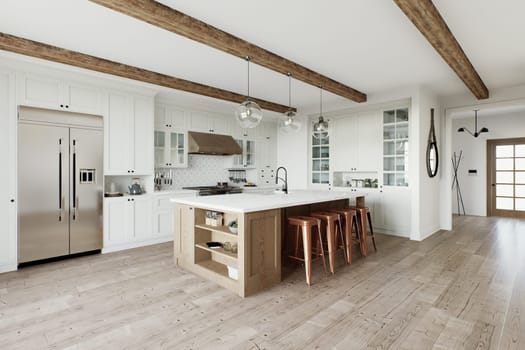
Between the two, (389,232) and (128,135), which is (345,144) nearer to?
(389,232)

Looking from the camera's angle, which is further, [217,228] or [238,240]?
[217,228]

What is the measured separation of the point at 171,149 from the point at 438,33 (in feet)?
14.4

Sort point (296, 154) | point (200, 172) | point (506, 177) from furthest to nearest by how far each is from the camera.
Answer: point (506, 177), point (296, 154), point (200, 172)

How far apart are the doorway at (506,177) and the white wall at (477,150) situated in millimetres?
119

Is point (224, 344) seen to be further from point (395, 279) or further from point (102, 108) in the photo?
point (102, 108)

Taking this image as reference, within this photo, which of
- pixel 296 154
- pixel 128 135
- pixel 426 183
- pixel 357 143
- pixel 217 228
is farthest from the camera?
pixel 296 154

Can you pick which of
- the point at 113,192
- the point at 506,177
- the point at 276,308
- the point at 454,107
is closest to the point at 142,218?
the point at 113,192

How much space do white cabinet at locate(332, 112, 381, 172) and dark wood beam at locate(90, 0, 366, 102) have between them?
1899 millimetres

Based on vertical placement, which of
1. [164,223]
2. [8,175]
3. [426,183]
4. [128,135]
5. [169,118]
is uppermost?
[169,118]

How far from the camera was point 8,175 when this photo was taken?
361 cm

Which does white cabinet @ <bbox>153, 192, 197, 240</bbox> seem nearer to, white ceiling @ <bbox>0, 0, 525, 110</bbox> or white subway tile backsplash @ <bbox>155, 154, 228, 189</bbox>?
white subway tile backsplash @ <bbox>155, 154, 228, 189</bbox>

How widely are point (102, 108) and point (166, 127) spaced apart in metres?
1.27

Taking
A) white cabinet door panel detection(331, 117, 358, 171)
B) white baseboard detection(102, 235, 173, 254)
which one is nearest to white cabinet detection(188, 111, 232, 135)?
white baseboard detection(102, 235, 173, 254)

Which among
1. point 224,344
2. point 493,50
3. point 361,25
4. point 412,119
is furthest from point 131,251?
point 493,50
